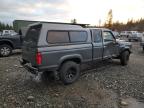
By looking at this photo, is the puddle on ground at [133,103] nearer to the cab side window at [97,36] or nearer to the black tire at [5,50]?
the cab side window at [97,36]

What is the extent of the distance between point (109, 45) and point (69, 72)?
2.55 meters

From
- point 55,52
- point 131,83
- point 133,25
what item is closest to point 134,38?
point 131,83

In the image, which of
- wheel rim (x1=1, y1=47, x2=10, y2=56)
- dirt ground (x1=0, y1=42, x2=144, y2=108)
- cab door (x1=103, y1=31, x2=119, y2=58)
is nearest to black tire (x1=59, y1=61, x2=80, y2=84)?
dirt ground (x1=0, y1=42, x2=144, y2=108)

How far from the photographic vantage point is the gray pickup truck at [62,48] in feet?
15.5

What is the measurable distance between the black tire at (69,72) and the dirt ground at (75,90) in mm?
195

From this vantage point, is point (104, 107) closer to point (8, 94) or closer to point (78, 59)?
point (78, 59)

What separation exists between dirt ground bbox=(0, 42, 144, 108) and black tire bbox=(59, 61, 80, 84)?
195mm

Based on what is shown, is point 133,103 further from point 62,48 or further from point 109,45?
point 109,45

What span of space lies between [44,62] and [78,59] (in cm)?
143

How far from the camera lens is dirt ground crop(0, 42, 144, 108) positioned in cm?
420

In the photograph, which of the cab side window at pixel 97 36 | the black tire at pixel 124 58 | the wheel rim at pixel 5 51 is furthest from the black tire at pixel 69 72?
the wheel rim at pixel 5 51

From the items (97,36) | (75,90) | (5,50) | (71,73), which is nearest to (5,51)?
(5,50)

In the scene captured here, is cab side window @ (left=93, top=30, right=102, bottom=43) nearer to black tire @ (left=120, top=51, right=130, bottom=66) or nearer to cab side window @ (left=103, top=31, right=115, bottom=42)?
cab side window @ (left=103, top=31, right=115, bottom=42)

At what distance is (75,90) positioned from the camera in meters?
5.01
